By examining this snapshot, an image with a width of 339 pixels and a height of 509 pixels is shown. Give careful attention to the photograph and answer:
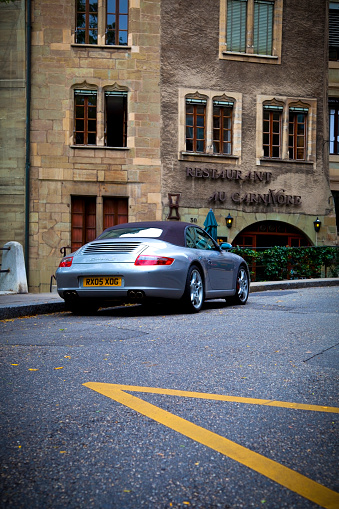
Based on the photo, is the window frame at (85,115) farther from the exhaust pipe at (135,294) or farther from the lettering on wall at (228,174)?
the exhaust pipe at (135,294)

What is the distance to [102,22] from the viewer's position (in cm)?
2172

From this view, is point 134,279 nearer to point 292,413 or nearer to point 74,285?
point 74,285

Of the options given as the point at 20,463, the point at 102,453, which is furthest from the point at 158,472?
the point at 20,463

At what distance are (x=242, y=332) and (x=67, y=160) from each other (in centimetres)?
1541

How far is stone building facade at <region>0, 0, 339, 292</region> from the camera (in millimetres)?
21234

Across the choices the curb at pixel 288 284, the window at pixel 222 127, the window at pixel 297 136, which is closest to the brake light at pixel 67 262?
the curb at pixel 288 284

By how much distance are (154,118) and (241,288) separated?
11.8m

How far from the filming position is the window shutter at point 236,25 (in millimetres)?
22859

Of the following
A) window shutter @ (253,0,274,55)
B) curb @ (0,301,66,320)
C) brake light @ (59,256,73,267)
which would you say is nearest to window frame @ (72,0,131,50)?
window shutter @ (253,0,274,55)

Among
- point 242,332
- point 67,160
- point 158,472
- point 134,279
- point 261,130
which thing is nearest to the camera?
point 158,472

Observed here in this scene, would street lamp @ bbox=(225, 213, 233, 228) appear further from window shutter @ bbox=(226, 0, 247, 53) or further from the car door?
the car door

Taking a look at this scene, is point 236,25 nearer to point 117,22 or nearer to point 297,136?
point 117,22

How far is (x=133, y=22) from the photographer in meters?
21.8

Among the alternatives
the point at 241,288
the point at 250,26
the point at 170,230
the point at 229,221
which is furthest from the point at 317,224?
the point at 170,230
